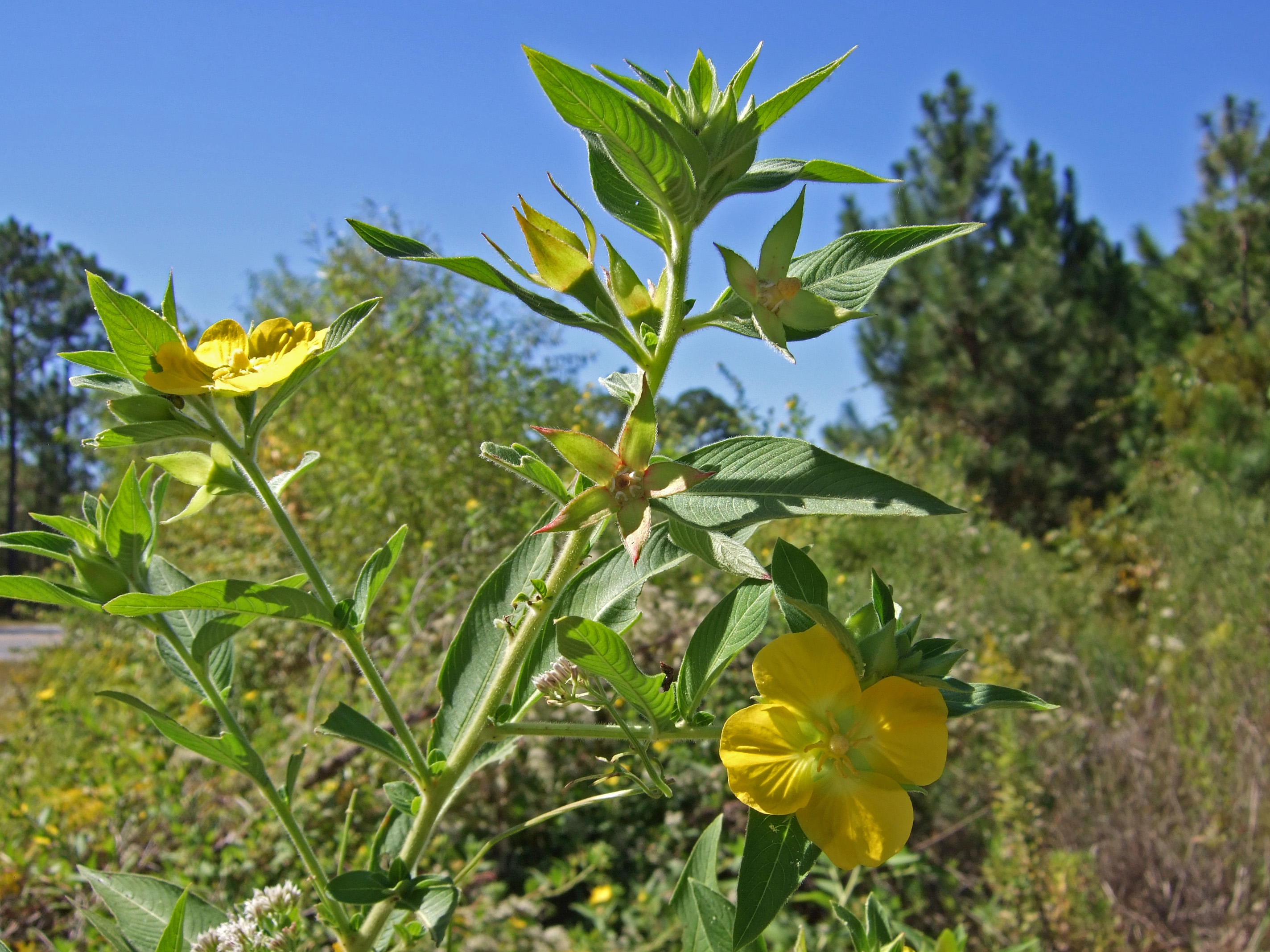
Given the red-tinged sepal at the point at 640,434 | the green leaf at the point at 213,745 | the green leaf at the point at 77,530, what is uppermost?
the red-tinged sepal at the point at 640,434

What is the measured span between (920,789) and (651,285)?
1.20 ft

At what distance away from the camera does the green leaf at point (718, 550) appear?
1.39 feet

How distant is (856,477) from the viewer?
438 mm

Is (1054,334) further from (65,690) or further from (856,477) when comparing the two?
(856,477)

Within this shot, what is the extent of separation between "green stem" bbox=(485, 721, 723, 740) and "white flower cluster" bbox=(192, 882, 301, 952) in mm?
270

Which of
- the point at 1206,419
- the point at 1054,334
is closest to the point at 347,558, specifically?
the point at 1206,419

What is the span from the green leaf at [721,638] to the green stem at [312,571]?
7.7 inches

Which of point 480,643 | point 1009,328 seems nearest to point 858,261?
point 480,643

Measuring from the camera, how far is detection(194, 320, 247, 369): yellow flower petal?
600mm

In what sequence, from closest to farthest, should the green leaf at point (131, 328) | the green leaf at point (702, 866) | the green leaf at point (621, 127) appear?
the green leaf at point (621, 127) < the green leaf at point (131, 328) < the green leaf at point (702, 866)

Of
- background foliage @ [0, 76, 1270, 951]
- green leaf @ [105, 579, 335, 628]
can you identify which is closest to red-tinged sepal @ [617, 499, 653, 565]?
green leaf @ [105, 579, 335, 628]

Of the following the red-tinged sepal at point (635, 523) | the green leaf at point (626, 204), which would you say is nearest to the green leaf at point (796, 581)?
the red-tinged sepal at point (635, 523)

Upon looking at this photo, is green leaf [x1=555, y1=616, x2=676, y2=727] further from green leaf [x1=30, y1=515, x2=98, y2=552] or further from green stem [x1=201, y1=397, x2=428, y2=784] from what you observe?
green leaf [x1=30, y1=515, x2=98, y2=552]

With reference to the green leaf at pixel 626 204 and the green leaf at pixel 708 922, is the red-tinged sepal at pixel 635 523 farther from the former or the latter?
the green leaf at pixel 708 922
